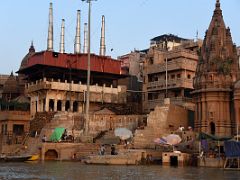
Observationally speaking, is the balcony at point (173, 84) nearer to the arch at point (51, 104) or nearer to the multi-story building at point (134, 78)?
the multi-story building at point (134, 78)

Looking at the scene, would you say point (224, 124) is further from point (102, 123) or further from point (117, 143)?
point (102, 123)

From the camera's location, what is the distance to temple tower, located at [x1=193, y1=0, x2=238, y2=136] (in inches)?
1699

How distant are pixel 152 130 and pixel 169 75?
1947 centimetres

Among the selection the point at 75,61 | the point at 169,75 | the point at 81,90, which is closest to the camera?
the point at 81,90

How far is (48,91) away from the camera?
60469 millimetres

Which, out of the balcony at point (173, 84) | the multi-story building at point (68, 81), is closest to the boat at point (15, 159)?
the multi-story building at point (68, 81)

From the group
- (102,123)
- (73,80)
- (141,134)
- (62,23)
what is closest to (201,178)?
(141,134)

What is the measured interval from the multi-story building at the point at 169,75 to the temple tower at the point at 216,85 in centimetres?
1129

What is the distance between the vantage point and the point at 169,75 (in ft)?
207

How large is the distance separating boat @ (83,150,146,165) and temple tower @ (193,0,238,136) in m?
9.01

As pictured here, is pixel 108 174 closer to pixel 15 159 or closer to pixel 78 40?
pixel 15 159

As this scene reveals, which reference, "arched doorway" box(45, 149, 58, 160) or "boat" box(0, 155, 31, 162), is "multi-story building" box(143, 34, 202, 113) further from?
"boat" box(0, 155, 31, 162)

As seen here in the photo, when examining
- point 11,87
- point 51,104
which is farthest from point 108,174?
point 11,87

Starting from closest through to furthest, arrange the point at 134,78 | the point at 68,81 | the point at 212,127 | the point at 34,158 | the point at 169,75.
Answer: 1. the point at 34,158
2. the point at 212,127
3. the point at 169,75
4. the point at 68,81
5. the point at 134,78
